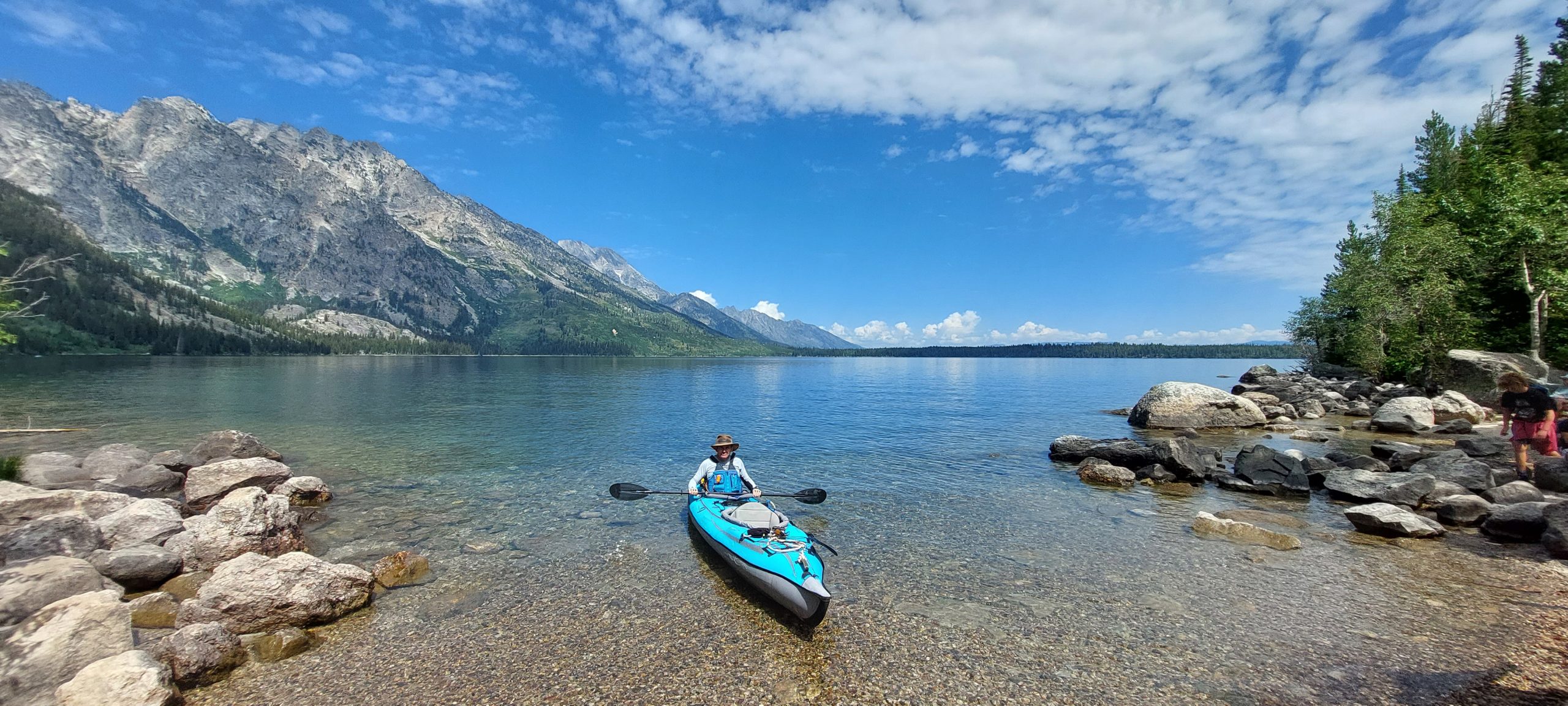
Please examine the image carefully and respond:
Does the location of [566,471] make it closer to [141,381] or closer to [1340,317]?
[1340,317]

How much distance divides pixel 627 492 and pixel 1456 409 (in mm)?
48991

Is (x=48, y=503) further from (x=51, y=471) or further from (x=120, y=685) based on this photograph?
(x=120, y=685)

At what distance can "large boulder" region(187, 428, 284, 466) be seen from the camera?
86.8ft

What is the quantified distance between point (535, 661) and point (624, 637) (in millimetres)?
1765

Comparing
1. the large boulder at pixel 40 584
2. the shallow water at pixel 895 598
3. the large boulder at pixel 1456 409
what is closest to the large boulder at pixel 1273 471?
the shallow water at pixel 895 598

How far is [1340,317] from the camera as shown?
70.1 meters

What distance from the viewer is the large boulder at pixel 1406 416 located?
34688 mm

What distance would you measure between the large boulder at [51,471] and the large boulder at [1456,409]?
224 feet

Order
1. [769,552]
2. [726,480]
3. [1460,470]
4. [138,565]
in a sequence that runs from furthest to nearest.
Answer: [1460,470] < [726,480] < [138,565] < [769,552]

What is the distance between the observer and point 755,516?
15.8m

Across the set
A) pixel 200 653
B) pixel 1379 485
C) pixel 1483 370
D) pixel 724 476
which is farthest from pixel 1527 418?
pixel 200 653

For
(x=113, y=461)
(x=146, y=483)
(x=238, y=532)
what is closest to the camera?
(x=238, y=532)

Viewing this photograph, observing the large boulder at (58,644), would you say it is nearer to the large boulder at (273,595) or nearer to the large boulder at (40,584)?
the large boulder at (40,584)

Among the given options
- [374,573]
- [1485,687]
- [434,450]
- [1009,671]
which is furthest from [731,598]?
[434,450]
